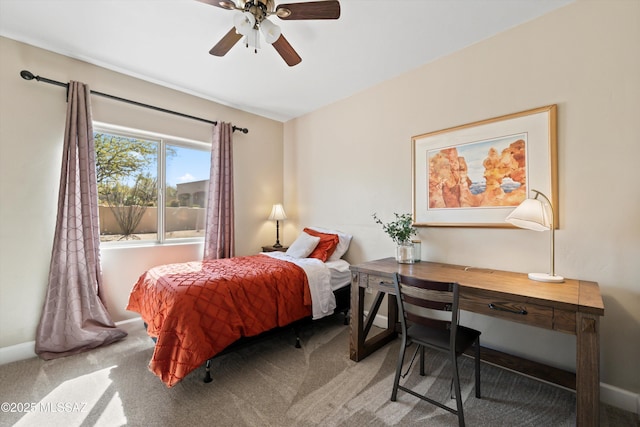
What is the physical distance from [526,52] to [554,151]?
800mm

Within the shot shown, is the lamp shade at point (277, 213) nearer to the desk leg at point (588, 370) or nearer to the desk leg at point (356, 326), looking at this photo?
the desk leg at point (356, 326)

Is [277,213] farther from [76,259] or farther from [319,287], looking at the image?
[76,259]

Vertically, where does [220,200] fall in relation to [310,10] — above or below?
below

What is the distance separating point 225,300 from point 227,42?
6.24 feet

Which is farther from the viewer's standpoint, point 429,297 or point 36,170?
point 36,170

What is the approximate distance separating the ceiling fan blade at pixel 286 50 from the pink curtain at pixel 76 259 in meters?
1.94

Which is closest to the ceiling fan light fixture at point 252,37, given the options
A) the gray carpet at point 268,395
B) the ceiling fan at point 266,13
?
the ceiling fan at point 266,13

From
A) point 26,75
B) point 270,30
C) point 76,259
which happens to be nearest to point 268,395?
point 76,259

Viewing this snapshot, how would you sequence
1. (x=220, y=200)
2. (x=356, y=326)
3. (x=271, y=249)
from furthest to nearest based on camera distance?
(x=271, y=249) → (x=220, y=200) → (x=356, y=326)

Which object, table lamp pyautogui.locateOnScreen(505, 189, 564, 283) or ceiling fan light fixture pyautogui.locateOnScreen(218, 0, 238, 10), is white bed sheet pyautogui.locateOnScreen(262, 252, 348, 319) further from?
ceiling fan light fixture pyautogui.locateOnScreen(218, 0, 238, 10)

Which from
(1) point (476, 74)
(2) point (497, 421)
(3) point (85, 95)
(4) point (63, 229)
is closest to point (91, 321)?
(4) point (63, 229)

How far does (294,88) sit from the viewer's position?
315cm

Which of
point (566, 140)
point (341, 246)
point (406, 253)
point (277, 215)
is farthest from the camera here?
point (277, 215)

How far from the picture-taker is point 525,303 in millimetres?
1498
